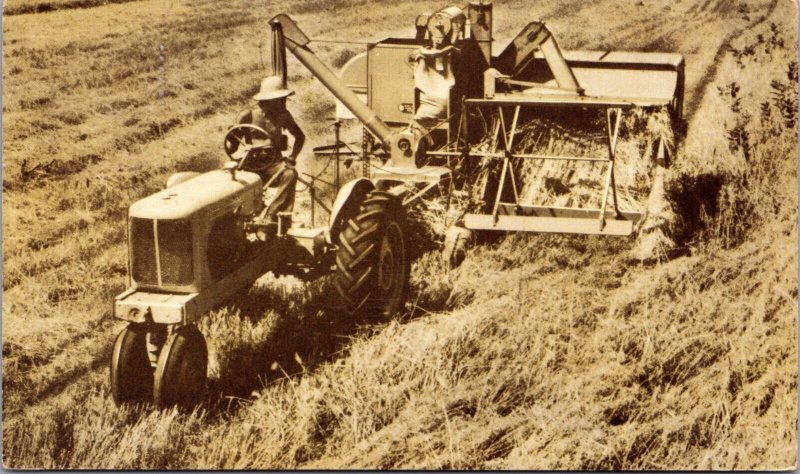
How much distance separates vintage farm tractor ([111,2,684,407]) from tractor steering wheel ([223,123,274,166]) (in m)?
0.01

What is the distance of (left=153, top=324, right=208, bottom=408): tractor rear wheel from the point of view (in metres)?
5.04

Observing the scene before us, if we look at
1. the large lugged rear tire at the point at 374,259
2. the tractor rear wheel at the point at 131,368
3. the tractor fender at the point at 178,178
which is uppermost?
the tractor fender at the point at 178,178

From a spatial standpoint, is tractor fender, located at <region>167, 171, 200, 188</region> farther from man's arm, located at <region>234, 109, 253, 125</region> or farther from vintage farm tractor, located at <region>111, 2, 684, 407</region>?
→ man's arm, located at <region>234, 109, 253, 125</region>

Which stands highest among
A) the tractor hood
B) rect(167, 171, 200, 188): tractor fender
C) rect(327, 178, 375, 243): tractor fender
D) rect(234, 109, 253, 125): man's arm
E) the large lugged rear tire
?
rect(234, 109, 253, 125): man's arm

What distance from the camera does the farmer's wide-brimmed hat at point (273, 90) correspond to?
6328 millimetres

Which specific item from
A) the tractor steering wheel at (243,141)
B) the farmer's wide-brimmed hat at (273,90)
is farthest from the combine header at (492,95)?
the tractor steering wheel at (243,141)

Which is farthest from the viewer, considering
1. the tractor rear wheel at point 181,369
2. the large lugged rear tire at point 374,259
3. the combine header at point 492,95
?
the combine header at point 492,95

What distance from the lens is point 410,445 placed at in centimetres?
500

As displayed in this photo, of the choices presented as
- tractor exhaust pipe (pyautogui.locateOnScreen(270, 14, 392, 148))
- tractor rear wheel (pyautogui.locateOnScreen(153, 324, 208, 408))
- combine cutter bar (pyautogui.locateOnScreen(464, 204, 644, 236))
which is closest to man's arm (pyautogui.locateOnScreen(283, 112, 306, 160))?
tractor exhaust pipe (pyautogui.locateOnScreen(270, 14, 392, 148))

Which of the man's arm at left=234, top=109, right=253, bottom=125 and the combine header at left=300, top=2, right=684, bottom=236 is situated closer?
the man's arm at left=234, top=109, right=253, bottom=125

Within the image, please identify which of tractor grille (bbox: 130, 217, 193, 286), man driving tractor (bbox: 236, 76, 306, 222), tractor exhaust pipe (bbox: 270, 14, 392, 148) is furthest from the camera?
tractor exhaust pipe (bbox: 270, 14, 392, 148)

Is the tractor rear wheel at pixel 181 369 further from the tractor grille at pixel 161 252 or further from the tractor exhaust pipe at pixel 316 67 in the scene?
the tractor exhaust pipe at pixel 316 67

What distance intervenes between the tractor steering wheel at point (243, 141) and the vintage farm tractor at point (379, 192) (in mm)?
11

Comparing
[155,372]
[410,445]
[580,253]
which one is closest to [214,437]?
[155,372]
